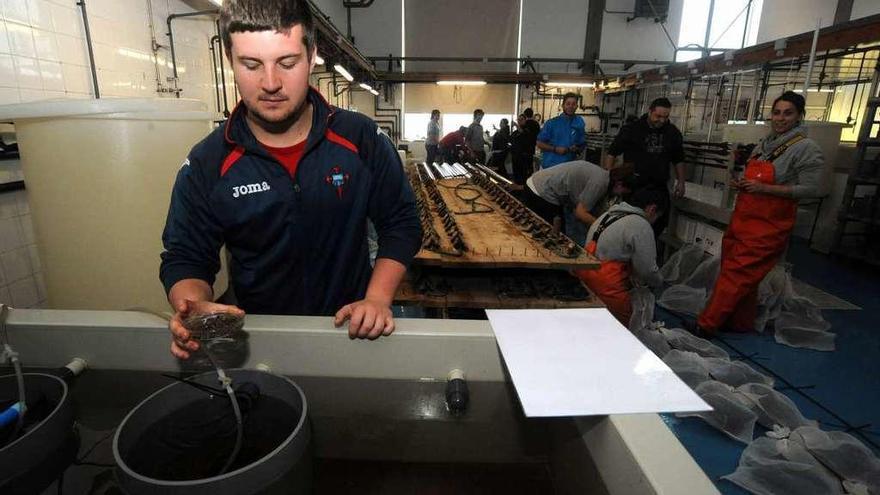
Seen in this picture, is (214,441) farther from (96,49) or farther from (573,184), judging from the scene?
(573,184)

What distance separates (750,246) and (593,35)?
9.83 metres

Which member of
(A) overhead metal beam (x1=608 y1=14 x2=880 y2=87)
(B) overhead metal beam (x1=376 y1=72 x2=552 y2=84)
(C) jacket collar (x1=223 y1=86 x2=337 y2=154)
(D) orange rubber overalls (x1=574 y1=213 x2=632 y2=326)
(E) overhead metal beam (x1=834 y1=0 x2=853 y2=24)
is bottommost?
(D) orange rubber overalls (x1=574 y1=213 x2=632 y2=326)

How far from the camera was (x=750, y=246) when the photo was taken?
117 inches

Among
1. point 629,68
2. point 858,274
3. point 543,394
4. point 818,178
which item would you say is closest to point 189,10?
point 543,394

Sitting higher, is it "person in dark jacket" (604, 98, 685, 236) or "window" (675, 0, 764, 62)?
"window" (675, 0, 764, 62)

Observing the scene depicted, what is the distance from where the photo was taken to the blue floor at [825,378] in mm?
2143

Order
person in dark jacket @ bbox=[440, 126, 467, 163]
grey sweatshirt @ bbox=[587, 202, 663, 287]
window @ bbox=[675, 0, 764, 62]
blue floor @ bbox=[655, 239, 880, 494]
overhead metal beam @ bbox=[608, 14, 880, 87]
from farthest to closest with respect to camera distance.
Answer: window @ bbox=[675, 0, 764, 62]
person in dark jacket @ bbox=[440, 126, 467, 163]
overhead metal beam @ bbox=[608, 14, 880, 87]
grey sweatshirt @ bbox=[587, 202, 663, 287]
blue floor @ bbox=[655, 239, 880, 494]

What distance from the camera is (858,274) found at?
4.57 m

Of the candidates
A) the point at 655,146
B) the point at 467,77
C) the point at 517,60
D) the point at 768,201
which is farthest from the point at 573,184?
the point at 517,60

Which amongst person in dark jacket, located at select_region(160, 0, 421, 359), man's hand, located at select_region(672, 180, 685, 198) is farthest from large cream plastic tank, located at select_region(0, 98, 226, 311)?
man's hand, located at select_region(672, 180, 685, 198)

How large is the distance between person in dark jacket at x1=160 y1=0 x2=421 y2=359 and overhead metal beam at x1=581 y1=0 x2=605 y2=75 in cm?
1142

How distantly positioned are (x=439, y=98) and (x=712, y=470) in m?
11.0

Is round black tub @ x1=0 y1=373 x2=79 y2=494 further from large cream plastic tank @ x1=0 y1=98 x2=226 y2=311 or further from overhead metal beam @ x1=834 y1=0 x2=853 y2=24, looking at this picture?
overhead metal beam @ x1=834 y1=0 x2=853 y2=24

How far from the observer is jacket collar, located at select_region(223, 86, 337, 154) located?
3.56 ft
